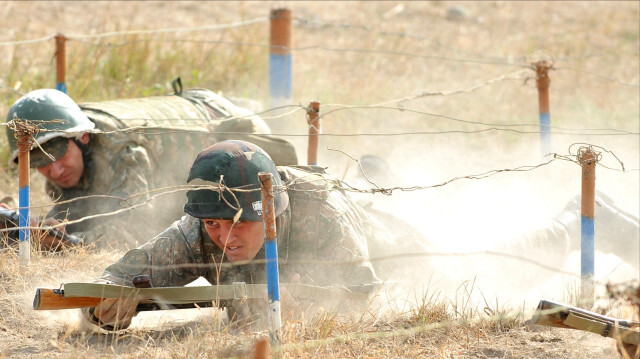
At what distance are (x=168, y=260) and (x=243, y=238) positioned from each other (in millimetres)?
421

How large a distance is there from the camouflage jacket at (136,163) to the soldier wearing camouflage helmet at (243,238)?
1.41m

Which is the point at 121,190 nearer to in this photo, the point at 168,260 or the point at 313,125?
the point at 313,125

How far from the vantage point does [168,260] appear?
12.9 ft

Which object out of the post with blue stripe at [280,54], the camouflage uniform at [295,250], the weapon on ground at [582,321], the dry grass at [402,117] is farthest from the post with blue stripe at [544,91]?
the weapon on ground at [582,321]

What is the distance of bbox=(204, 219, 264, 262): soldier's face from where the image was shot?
3720 millimetres

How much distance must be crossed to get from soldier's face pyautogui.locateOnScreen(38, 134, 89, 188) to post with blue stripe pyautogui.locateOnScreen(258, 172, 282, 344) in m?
2.56

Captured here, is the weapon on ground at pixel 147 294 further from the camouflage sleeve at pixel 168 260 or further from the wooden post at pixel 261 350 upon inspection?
the wooden post at pixel 261 350

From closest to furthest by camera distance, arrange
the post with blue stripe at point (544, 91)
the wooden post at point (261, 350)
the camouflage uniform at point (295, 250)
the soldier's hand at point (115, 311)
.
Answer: the wooden post at point (261, 350) → the soldier's hand at point (115, 311) → the camouflage uniform at point (295, 250) → the post with blue stripe at point (544, 91)

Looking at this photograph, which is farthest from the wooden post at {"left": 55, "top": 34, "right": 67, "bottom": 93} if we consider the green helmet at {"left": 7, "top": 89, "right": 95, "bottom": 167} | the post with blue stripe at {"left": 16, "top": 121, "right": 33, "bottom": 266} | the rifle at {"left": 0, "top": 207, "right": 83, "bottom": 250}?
the post with blue stripe at {"left": 16, "top": 121, "right": 33, "bottom": 266}

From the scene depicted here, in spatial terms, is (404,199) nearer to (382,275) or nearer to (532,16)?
(382,275)

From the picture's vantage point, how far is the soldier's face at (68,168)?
5.50 m

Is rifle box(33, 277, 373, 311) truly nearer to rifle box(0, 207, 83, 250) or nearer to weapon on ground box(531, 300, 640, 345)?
weapon on ground box(531, 300, 640, 345)

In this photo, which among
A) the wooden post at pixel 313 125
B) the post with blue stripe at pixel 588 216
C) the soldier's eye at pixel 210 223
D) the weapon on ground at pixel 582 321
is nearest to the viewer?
the weapon on ground at pixel 582 321

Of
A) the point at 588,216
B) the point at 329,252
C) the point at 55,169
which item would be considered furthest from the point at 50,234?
the point at 588,216
